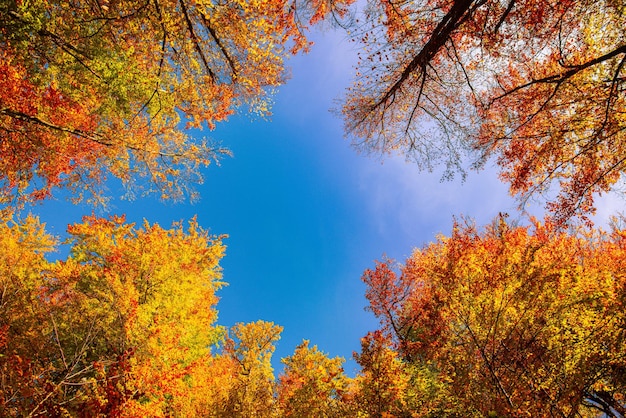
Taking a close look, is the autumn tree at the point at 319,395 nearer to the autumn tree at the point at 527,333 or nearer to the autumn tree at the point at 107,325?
the autumn tree at the point at 527,333

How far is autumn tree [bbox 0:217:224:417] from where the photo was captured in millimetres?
6957

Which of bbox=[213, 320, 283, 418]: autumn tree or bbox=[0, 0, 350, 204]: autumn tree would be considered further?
bbox=[213, 320, 283, 418]: autumn tree

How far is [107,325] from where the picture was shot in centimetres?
868

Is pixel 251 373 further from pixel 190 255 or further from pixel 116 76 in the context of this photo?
pixel 116 76

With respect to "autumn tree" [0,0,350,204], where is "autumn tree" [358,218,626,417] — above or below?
below

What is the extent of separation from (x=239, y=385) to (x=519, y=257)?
8.66m

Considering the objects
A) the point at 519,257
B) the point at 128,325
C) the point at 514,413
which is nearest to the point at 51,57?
the point at 128,325

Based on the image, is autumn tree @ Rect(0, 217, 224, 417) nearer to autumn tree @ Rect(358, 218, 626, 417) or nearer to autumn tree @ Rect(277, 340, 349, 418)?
autumn tree @ Rect(277, 340, 349, 418)

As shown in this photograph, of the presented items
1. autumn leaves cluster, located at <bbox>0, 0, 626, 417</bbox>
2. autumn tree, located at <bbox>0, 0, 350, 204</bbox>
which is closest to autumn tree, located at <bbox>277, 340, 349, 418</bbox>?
autumn leaves cluster, located at <bbox>0, 0, 626, 417</bbox>

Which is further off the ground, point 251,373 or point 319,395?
point 251,373

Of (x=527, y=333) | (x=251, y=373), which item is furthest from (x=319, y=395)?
(x=527, y=333)

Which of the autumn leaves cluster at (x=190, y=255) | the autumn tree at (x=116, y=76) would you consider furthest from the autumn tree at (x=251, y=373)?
the autumn tree at (x=116, y=76)

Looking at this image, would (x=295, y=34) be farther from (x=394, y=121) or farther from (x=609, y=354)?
(x=609, y=354)

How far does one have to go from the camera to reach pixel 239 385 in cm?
911
